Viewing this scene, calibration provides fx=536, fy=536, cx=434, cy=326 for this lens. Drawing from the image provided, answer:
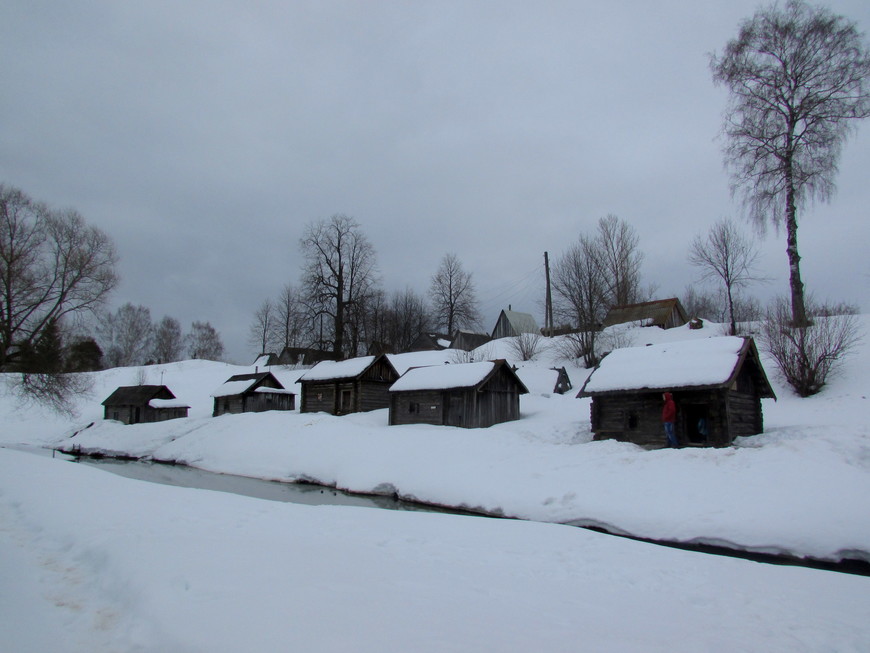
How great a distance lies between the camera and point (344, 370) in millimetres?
A: 36500

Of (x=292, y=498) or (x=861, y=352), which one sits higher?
(x=861, y=352)

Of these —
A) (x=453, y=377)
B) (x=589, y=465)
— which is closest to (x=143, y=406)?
(x=453, y=377)

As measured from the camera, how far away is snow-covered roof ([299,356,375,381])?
117ft

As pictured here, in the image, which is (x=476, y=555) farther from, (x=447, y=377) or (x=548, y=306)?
(x=548, y=306)

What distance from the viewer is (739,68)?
91.0ft

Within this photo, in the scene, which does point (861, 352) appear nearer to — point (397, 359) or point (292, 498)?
point (292, 498)

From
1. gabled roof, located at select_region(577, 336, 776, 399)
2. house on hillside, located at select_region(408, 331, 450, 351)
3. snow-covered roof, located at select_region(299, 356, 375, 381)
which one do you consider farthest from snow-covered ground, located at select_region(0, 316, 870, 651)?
house on hillside, located at select_region(408, 331, 450, 351)

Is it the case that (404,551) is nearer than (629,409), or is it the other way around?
(404,551)

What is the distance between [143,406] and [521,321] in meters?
38.1

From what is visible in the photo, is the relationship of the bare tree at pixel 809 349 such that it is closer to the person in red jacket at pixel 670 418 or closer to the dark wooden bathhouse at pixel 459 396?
the person in red jacket at pixel 670 418

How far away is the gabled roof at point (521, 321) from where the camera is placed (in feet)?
191

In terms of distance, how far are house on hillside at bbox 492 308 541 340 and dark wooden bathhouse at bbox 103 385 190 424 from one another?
32.1 meters

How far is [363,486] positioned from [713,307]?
179 ft

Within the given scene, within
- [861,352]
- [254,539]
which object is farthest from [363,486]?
[861,352]
